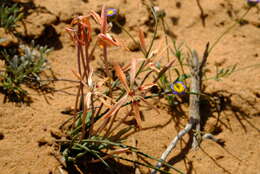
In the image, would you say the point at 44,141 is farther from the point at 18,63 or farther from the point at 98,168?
the point at 18,63

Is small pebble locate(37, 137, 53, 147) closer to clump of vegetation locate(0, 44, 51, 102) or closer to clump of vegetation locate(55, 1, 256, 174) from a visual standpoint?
clump of vegetation locate(55, 1, 256, 174)

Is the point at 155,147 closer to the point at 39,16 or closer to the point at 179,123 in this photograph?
the point at 179,123

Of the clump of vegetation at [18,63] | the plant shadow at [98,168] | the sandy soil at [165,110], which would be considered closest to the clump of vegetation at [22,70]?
the clump of vegetation at [18,63]

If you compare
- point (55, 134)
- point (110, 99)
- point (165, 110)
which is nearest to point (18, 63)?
point (55, 134)

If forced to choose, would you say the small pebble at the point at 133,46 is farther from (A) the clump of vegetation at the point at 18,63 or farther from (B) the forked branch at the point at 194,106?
(A) the clump of vegetation at the point at 18,63

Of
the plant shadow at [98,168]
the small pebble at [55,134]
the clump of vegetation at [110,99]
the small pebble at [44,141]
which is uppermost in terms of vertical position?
the clump of vegetation at [110,99]

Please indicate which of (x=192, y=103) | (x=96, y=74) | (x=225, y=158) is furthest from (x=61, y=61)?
(x=225, y=158)
